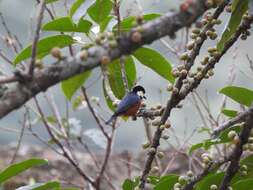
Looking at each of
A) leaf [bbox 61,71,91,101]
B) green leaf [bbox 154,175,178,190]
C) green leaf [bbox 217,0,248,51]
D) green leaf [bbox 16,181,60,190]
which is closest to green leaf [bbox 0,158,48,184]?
green leaf [bbox 16,181,60,190]

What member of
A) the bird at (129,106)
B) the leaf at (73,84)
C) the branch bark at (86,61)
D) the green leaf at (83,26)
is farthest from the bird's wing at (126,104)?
the branch bark at (86,61)

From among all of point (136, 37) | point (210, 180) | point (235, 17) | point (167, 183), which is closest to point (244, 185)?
point (210, 180)

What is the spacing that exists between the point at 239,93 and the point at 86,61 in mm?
963

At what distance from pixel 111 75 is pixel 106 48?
91 cm

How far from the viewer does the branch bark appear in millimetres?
1191

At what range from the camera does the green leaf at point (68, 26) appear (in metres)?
1.84

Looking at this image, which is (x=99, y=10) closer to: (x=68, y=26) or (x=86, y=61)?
(x=68, y=26)

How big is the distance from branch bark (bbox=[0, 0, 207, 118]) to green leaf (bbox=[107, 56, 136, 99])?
0.87 metres

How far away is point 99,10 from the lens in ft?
6.34

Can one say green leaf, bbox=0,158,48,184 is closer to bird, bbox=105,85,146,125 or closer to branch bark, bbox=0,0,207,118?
bird, bbox=105,85,146,125

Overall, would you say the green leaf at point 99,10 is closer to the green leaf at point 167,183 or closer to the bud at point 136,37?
the green leaf at point 167,183

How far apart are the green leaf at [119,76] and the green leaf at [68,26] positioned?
252 mm

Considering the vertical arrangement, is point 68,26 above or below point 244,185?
above

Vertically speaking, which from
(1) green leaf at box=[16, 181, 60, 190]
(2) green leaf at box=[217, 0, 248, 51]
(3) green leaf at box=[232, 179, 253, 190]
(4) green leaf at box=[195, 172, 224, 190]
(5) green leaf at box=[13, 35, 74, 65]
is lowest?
(3) green leaf at box=[232, 179, 253, 190]
